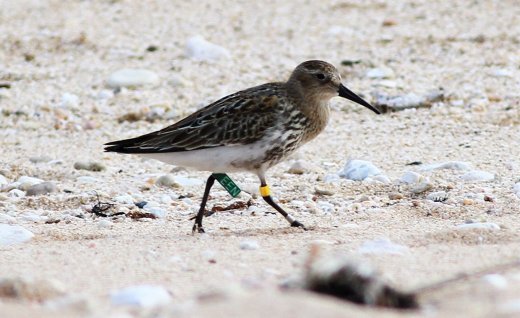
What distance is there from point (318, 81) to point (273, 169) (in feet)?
4.79

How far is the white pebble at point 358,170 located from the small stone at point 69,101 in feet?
11.9

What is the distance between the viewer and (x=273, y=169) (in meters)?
9.40

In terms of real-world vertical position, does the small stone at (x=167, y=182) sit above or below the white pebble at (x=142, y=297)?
below

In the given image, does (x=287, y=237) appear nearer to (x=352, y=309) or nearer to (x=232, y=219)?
(x=232, y=219)

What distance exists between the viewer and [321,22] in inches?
559

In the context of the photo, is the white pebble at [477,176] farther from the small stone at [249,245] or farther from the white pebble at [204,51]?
the white pebble at [204,51]

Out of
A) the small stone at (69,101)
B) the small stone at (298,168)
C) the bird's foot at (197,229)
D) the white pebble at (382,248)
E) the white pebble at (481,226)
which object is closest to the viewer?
the white pebble at (382,248)

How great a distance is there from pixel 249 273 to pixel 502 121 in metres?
5.13

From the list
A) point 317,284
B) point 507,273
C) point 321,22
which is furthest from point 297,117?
point 321,22

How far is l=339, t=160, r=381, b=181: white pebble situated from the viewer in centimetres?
880

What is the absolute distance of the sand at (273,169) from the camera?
5.66 m

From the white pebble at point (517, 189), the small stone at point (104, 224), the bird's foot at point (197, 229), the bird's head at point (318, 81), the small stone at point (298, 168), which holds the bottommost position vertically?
the small stone at point (298, 168)

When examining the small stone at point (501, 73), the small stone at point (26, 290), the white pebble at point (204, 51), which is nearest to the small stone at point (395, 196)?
the small stone at point (26, 290)

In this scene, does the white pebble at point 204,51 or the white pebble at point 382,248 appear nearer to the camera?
the white pebble at point 382,248
